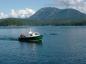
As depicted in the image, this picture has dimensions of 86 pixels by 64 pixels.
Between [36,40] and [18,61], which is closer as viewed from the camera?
[18,61]

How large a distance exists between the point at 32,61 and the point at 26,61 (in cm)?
144

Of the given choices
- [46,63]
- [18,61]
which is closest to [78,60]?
[46,63]

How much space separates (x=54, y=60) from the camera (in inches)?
2638

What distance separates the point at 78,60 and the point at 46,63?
841cm

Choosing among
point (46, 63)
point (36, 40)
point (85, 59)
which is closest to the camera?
point (46, 63)

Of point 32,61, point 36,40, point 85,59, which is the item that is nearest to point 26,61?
point 32,61

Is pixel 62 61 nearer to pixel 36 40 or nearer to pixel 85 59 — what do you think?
pixel 85 59

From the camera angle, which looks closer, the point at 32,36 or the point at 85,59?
the point at 85,59

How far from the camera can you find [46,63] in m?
63.0

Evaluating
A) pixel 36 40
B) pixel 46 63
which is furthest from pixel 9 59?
pixel 36 40

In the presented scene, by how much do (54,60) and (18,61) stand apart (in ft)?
28.0

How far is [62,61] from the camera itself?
65.6 m

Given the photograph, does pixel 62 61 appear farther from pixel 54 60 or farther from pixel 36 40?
pixel 36 40

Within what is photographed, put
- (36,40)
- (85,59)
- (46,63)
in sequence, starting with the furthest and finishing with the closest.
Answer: (36,40) < (85,59) < (46,63)
